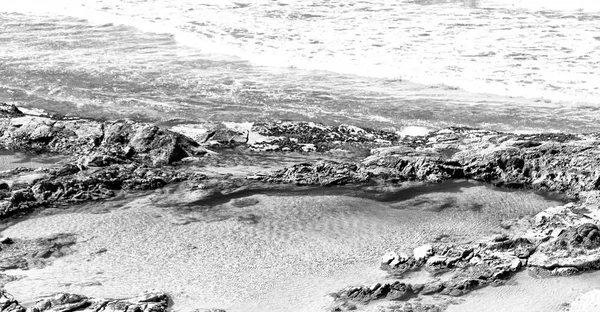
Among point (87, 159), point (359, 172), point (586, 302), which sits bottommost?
point (586, 302)

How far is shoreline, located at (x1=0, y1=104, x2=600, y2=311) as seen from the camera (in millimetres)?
5723

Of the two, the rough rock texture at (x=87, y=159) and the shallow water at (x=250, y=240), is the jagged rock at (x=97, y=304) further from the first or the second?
the rough rock texture at (x=87, y=159)

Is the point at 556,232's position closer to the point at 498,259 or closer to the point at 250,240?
the point at 498,259

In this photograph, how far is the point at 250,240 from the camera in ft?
21.4

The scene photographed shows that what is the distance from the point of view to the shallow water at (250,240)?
228 inches

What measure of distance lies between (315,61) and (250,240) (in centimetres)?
916

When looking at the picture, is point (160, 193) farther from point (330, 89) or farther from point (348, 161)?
point (330, 89)

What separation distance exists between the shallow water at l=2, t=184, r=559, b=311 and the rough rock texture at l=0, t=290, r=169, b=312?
16 cm

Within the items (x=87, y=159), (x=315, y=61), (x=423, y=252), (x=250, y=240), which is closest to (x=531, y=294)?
(x=423, y=252)

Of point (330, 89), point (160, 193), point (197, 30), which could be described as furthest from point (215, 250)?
point (197, 30)

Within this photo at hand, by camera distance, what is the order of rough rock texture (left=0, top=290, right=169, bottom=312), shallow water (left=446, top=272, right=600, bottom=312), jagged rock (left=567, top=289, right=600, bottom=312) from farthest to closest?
rough rock texture (left=0, top=290, right=169, bottom=312) → shallow water (left=446, top=272, right=600, bottom=312) → jagged rock (left=567, top=289, right=600, bottom=312)

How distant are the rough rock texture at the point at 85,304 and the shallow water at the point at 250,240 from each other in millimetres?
161

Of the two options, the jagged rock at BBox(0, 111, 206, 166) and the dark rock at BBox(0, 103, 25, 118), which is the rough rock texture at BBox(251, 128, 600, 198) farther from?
the dark rock at BBox(0, 103, 25, 118)

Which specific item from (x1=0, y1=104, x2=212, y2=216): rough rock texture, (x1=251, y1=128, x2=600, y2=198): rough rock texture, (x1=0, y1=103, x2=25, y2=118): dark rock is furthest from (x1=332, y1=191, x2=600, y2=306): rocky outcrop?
(x1=0, y1=103, x2=25, y2=118): dark rock
